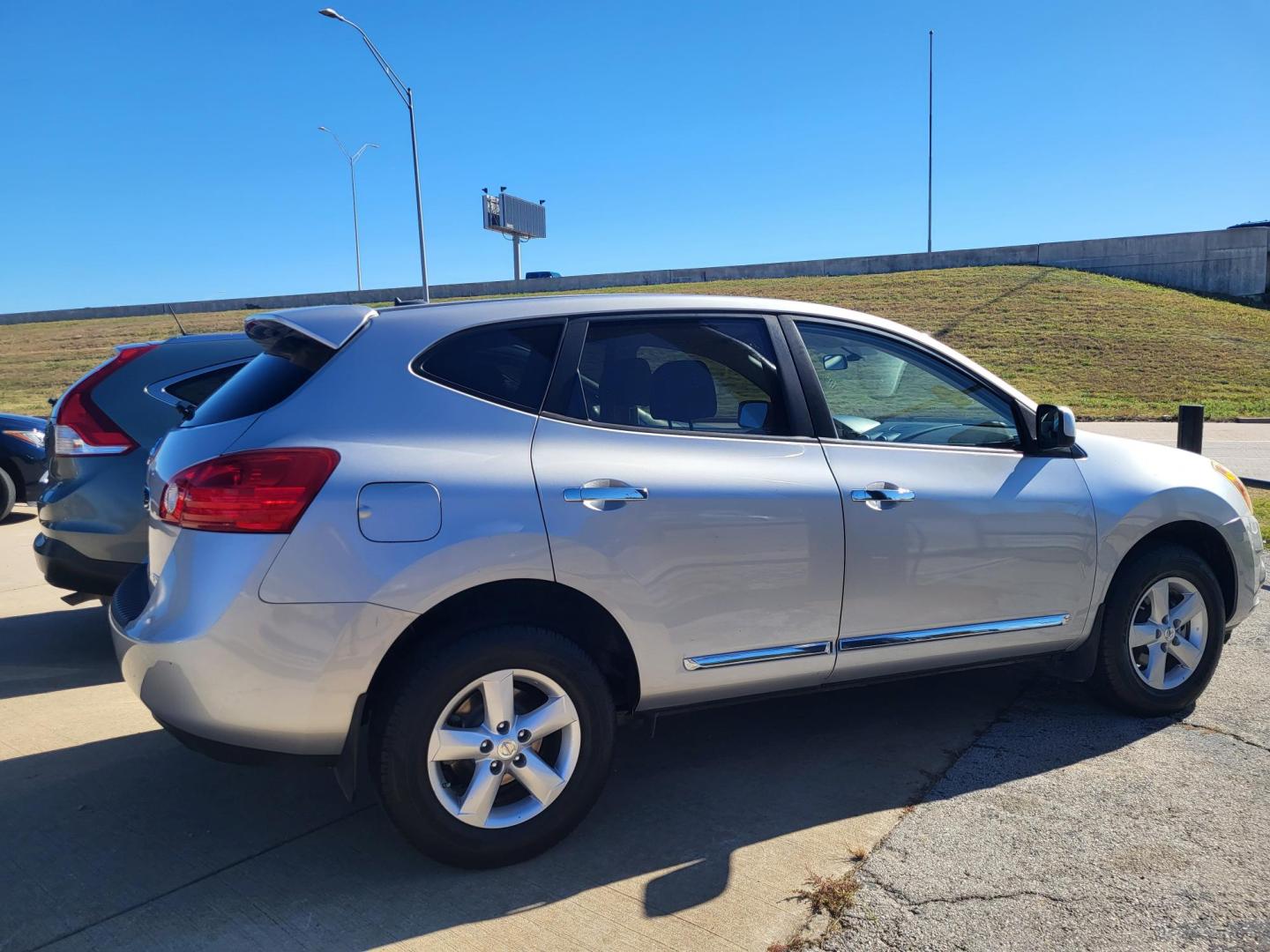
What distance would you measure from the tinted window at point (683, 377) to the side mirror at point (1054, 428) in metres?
1.15

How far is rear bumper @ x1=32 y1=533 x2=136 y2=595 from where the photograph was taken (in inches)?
191

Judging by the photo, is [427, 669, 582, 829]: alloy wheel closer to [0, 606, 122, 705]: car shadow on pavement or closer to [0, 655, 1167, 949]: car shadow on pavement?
[0, 655, 1167, 949]: car shadow on pavement

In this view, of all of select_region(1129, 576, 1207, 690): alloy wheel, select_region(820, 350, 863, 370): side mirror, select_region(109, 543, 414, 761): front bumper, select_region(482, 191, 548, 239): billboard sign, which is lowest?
select_region(1129, 576, 1207, 690): alloy wheel

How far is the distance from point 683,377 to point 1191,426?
8.55m

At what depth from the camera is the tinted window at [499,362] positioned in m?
3.18

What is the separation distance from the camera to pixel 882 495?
11.8 ft

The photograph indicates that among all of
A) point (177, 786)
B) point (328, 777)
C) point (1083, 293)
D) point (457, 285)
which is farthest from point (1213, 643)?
point (457, 285)

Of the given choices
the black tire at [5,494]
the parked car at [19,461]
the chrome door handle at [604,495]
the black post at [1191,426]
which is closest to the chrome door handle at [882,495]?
the chrome door handle at [604,495]

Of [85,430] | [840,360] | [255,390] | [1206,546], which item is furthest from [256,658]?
[1206,546]

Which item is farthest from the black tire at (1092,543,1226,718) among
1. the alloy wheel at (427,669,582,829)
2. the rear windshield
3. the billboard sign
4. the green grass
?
the billboard sign

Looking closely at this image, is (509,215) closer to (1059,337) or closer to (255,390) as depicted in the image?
(1059,337)

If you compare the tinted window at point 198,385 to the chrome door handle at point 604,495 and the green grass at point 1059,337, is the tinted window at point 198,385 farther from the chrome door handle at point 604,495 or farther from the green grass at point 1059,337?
the green grass at point 1059,337

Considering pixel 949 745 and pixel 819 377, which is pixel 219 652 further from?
pixel 949 745

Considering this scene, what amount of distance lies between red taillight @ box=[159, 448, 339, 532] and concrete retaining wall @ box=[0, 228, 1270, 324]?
37.6 metres
